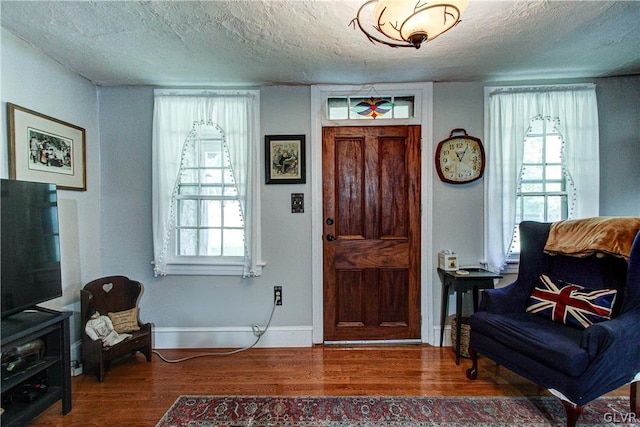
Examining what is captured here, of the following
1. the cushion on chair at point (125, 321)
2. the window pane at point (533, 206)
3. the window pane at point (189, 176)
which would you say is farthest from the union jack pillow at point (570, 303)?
the cushion on chair at point (125, 321)

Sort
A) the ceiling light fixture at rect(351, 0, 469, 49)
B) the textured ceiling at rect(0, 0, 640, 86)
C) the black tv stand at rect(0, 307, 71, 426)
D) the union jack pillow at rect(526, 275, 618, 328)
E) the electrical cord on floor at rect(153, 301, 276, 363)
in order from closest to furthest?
the ceiling light fixture at rect(351, 0, 469, 49) < the black tv stand at rect(0, 307, 71, 426) < the textured ceiling at rect(0, 0, 640, 86) < the union jack pillow at rect(526, 275, 618, 328) < the electrical cord on floor at rect(153, 301, 276, 363)

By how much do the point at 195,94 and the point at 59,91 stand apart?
0.96 m

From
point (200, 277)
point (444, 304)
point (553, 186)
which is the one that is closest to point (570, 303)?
point (444, 304)

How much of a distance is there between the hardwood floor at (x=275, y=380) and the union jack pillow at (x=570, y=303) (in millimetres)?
552

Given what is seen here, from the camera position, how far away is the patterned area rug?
1.72m

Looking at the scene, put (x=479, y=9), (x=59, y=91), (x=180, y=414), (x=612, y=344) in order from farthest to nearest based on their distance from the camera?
(x=59, y=91), (x=180, y=414), (x=479, y=9), (x=612, y=344)

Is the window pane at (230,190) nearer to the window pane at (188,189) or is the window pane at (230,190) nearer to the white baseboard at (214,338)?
the window pane at (188,189)

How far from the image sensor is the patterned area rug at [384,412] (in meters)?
1.72

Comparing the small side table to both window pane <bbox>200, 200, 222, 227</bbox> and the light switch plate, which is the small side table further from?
window pane <bbox>200, 200, 222, 227</bbox>

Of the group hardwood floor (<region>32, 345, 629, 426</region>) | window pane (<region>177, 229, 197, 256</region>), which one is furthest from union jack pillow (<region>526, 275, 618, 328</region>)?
window pane (<region>177, 229, 197, 256</region>)

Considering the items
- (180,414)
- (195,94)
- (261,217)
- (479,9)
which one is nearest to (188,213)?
(261,217)

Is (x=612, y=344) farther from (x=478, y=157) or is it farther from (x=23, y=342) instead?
(x=23, y=342)

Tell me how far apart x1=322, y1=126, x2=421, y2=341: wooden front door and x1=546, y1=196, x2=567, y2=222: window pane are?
1.15 meters

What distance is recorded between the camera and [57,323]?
1737 millimetres
